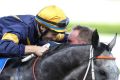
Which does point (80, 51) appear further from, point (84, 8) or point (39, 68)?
point (84, 8)

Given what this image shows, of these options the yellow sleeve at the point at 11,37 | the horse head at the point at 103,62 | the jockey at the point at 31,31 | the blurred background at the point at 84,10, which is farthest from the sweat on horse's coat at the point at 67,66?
the blurred background at the point at 84,10

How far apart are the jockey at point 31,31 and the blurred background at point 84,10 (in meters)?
5.79

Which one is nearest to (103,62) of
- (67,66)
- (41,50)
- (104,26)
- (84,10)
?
(67,66)

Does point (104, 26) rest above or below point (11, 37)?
below

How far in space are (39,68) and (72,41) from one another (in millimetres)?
555

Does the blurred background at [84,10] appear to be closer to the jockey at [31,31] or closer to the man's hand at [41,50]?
the jockey at [31,31]

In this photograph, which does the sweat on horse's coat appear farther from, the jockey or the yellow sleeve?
the yellow sleeve

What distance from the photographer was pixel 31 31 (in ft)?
17.4

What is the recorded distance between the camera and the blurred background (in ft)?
41.1

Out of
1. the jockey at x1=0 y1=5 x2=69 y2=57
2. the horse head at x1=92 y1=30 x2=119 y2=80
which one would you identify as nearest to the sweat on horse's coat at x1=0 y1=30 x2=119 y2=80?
the horse head at x1=92 y1=30 x2=119 y2=80

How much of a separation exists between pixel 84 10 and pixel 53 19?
9597 millimetres

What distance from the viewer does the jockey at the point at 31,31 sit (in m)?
5.04

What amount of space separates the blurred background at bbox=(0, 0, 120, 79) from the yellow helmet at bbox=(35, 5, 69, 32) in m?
5.93

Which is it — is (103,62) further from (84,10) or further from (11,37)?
(84,10)
